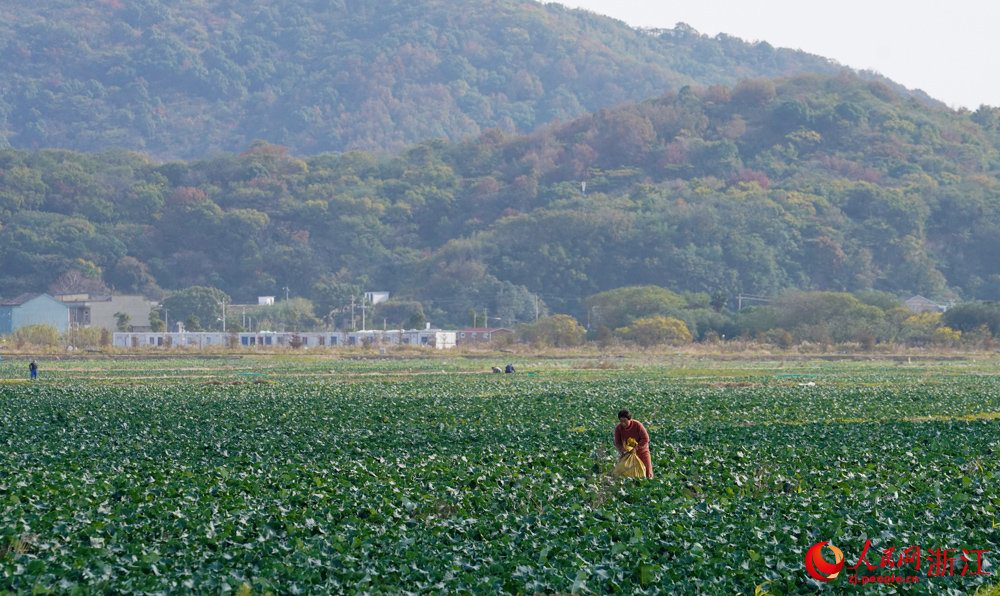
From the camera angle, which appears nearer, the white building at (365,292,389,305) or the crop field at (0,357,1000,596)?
the crop field at (0,357,1000,596)

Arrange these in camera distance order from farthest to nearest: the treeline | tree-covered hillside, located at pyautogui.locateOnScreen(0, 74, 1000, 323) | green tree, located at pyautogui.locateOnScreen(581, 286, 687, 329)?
tree-covered hillside, located at pyautogui.locateOnScreen(0, 74, 1000, 323) → green tree, located at pyautogui.locateOnScreen(581, 286, 687, 329) → the treeline

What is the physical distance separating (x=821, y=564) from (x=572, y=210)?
120 m

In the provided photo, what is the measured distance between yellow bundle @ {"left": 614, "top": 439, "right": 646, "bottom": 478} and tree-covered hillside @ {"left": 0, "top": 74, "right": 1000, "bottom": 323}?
99303 millimetres

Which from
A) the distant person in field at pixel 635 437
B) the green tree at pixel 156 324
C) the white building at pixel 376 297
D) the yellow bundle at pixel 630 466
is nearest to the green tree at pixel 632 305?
A: the white building at pixel 376 297

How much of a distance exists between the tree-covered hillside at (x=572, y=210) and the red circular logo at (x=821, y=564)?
342 ft

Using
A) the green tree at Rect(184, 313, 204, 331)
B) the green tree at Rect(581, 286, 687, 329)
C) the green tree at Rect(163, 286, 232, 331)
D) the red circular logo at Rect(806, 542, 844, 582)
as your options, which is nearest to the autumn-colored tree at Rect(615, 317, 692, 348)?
the green tree at Rect(581, 286, 687, 329)

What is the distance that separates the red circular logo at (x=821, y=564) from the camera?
10.3m

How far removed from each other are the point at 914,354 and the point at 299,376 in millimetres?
42945

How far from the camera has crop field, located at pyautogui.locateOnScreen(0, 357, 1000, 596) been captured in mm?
10219

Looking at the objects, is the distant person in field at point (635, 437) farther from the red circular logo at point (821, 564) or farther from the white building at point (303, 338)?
the white building at point (303, 338)

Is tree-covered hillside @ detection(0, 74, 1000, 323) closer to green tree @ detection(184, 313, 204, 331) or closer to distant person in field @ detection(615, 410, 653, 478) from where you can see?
green tree @ detection(184, 313, 204, 331)

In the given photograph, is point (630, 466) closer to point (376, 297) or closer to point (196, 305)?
point (196, 305)

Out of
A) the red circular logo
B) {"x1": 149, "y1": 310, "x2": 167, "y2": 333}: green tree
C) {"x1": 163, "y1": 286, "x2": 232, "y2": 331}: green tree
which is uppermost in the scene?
{"x1": 163, "y1": 286, "x2": 232, "y2": 331}: green tree

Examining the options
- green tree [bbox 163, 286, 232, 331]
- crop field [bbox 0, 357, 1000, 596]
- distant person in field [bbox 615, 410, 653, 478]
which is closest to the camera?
crop field [bbox 0, 357, 1000, 596]
